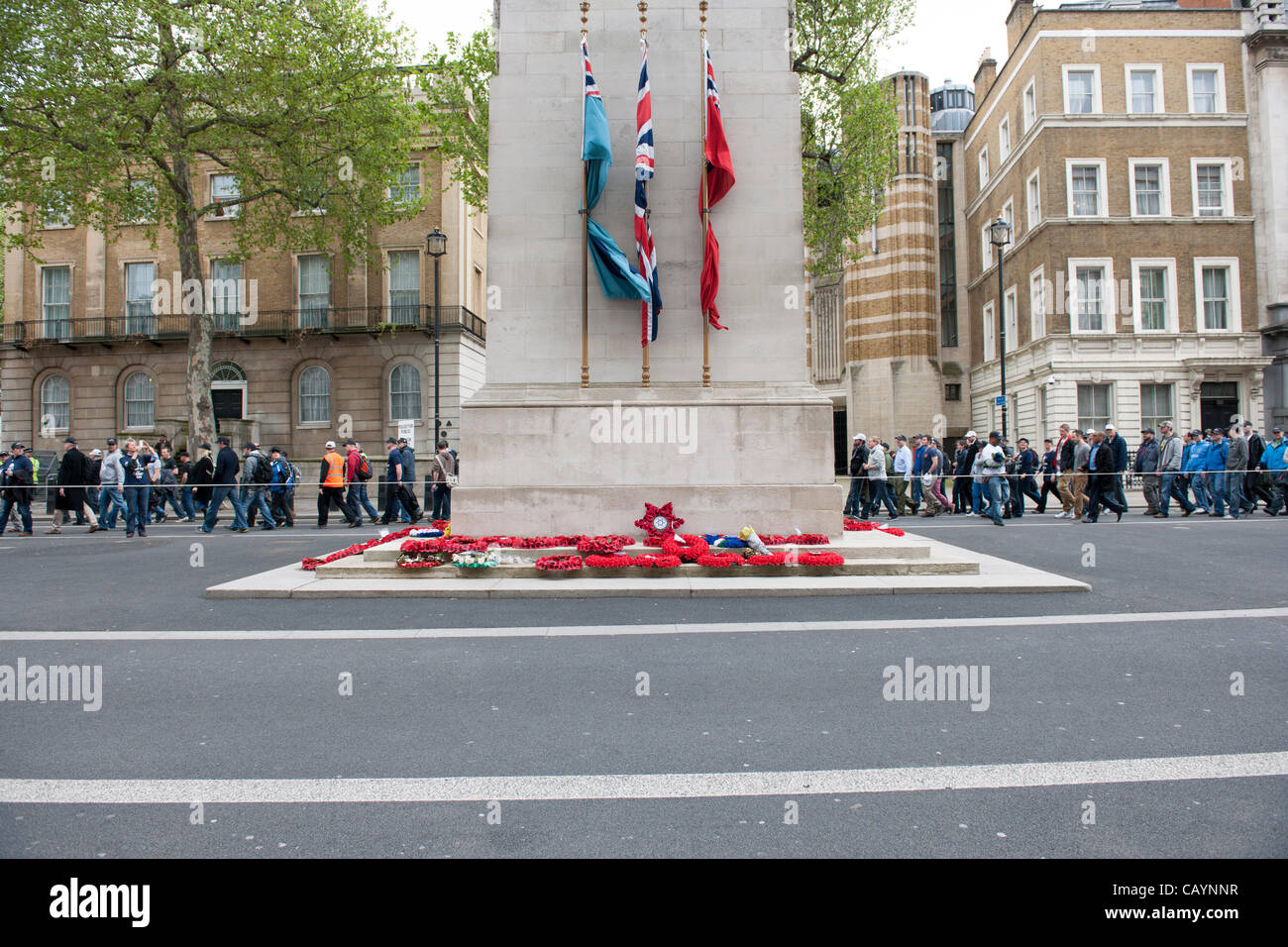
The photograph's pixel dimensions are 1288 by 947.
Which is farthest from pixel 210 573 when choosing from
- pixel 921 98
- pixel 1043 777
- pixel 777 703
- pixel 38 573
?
pixel 921 98

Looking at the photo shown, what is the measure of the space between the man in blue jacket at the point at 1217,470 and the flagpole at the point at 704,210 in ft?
46.8

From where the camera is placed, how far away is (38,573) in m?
11.6

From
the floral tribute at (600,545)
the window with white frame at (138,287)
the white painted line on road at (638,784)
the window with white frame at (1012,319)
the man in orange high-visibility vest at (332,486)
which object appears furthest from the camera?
the window with white frame at (1012,319)

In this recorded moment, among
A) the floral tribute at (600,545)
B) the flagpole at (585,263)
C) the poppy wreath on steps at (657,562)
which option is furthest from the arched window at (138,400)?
the poppy wreath on steps at (657,562)

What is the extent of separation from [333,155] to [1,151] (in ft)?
32.4

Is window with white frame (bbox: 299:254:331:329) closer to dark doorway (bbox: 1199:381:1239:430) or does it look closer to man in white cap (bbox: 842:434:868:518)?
man in white cap (bbox: 842:434:868:518)

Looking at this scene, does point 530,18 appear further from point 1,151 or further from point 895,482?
point 1,151

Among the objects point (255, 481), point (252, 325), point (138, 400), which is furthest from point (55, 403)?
point (255, 481)

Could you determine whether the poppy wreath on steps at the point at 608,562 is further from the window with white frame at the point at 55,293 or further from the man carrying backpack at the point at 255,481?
the window with white frame at the point at 55,293

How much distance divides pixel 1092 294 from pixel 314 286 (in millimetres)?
33181

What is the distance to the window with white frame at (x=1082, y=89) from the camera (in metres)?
33.1

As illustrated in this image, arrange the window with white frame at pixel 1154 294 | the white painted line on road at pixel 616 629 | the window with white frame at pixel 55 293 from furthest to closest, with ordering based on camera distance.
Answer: the window with white frame at pixel 55 293 → the window with white frame at pixel 1154 294 → the white painted line on road at pixel 616 629

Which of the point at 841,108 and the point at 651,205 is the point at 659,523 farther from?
the point at 841,108

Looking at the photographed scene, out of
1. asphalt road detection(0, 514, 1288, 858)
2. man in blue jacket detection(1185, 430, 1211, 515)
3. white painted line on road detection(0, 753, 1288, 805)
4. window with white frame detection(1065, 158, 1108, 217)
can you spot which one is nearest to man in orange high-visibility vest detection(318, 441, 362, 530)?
asphalt road detection(0, 514, 1288, 858)
